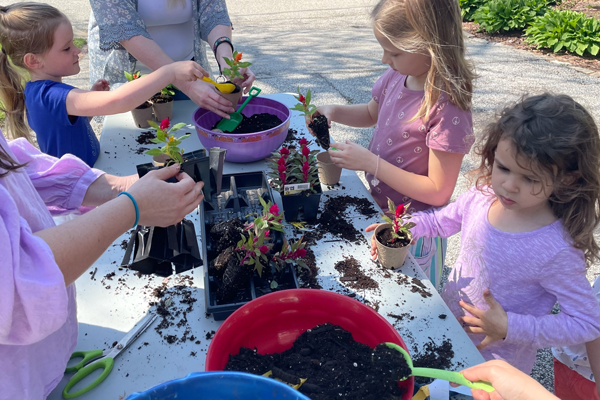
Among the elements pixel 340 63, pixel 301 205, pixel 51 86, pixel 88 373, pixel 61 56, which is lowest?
pixel 340 63

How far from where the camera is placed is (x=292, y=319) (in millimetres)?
1087

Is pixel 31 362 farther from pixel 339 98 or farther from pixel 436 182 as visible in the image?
pixel 339 98

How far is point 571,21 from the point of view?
5.76 m

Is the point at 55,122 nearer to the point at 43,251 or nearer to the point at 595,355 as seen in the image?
the point at 43,251

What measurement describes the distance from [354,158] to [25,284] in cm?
121

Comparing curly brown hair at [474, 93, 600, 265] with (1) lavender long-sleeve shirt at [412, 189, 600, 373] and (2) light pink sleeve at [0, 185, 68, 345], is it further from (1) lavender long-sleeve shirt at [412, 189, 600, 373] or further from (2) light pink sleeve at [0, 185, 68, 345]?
(2) light pink sleeve at [0, 185, 68, 345]

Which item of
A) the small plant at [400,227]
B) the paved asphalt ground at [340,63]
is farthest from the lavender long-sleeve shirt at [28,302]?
the paved asphalt ground at [340,63]

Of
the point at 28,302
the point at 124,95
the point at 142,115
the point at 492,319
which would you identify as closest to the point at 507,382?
the point at 492,319

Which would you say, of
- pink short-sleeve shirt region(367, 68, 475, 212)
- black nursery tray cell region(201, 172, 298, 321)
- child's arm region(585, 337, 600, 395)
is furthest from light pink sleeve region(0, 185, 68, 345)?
child's arm region(585, 337, 600, 395)

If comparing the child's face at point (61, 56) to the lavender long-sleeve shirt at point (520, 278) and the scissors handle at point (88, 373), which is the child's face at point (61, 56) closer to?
the scissors handle at point (88, 373)

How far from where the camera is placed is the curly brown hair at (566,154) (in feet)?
3.74

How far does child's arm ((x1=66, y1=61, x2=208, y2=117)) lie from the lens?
5.62 feet

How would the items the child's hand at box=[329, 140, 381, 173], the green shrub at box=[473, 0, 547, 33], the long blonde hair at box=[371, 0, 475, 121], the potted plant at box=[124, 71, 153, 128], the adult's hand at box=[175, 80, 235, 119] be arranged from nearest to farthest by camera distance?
the long blonde hair at box=[371, 0, 475, 121]
the child's hand at box=[329, 140, 381, 173]
the adult's hand at box=[175, 80, 235, 119]
the potted plant at box=[124, 71, 153, 128]
the green shrub at box=[473, 0, 547, 33]

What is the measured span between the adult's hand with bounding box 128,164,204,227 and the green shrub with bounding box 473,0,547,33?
23.8 ft
